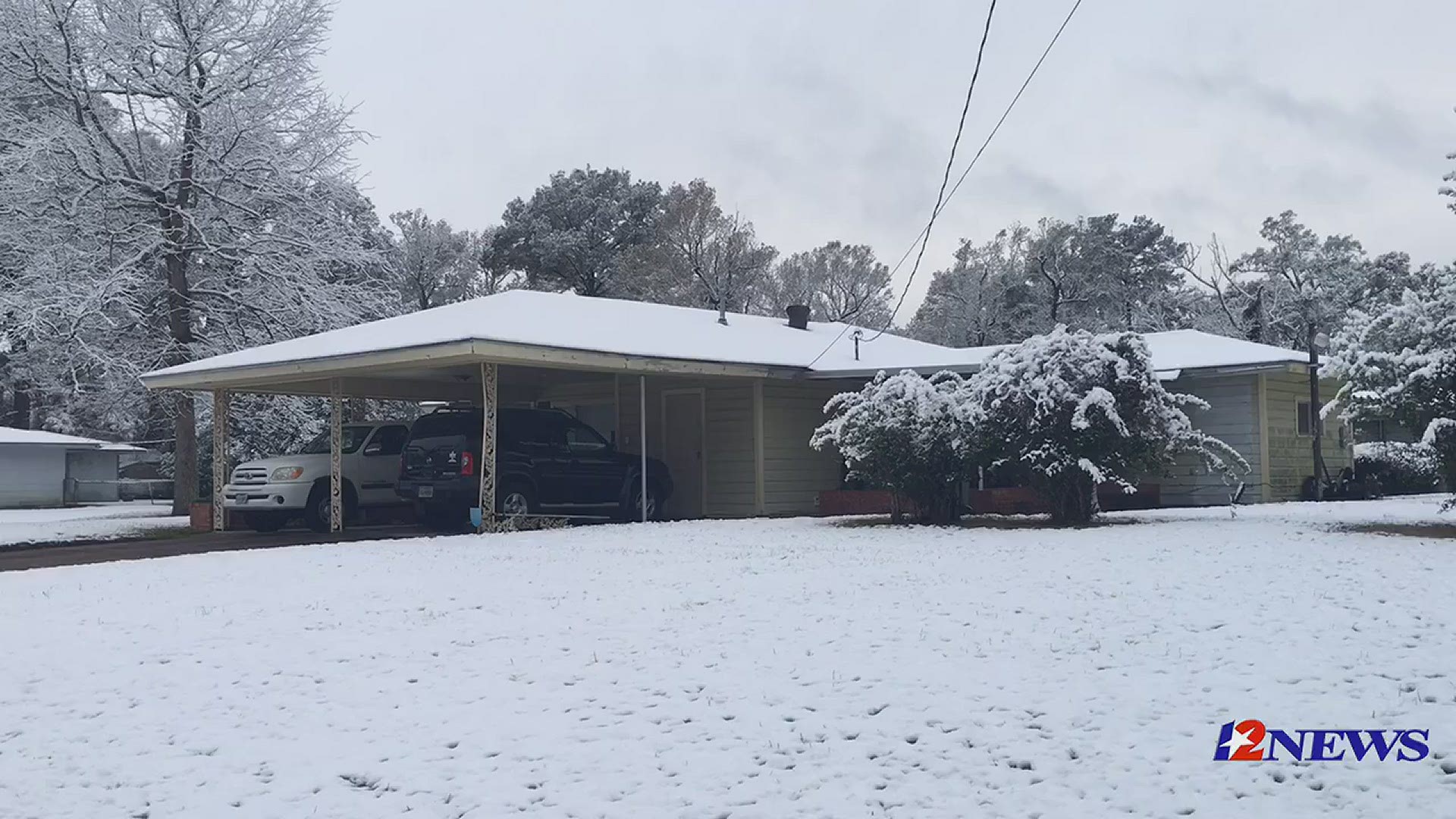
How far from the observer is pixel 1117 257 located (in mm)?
44281

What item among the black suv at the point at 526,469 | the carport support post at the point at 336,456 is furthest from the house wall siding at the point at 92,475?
the black suv at the point at 526,469

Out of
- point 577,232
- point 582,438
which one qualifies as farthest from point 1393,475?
point 577,232

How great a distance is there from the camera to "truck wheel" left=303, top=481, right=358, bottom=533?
18.6m

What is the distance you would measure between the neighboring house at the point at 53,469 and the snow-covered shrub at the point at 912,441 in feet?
92.4

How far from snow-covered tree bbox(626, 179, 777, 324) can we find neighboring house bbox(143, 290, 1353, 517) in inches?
860

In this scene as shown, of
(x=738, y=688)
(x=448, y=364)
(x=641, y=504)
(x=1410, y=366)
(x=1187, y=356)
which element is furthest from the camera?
(x=1187, y=356)

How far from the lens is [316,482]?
18.7m

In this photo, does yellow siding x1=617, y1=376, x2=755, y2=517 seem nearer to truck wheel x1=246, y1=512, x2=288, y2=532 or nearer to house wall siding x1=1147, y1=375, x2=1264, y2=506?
truck wheel x1=246, y1=512, x2=288, y2=532

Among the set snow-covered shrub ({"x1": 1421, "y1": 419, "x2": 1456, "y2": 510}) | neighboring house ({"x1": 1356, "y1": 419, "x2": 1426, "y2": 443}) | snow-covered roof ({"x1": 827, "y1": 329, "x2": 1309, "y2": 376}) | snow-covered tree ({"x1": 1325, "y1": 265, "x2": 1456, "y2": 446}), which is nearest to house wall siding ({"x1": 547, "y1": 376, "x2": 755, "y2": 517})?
snow-covered roof ({"x1": 827, "y1": 329, "x2": 1309, "y2": 376})

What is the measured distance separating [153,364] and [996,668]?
70.5ft

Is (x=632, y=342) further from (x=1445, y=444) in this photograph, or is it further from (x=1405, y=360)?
(x=1445, y=444)

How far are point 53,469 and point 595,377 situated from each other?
23.9 metres

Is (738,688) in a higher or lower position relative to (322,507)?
lower

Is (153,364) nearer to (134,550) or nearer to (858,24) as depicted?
(134,550)
